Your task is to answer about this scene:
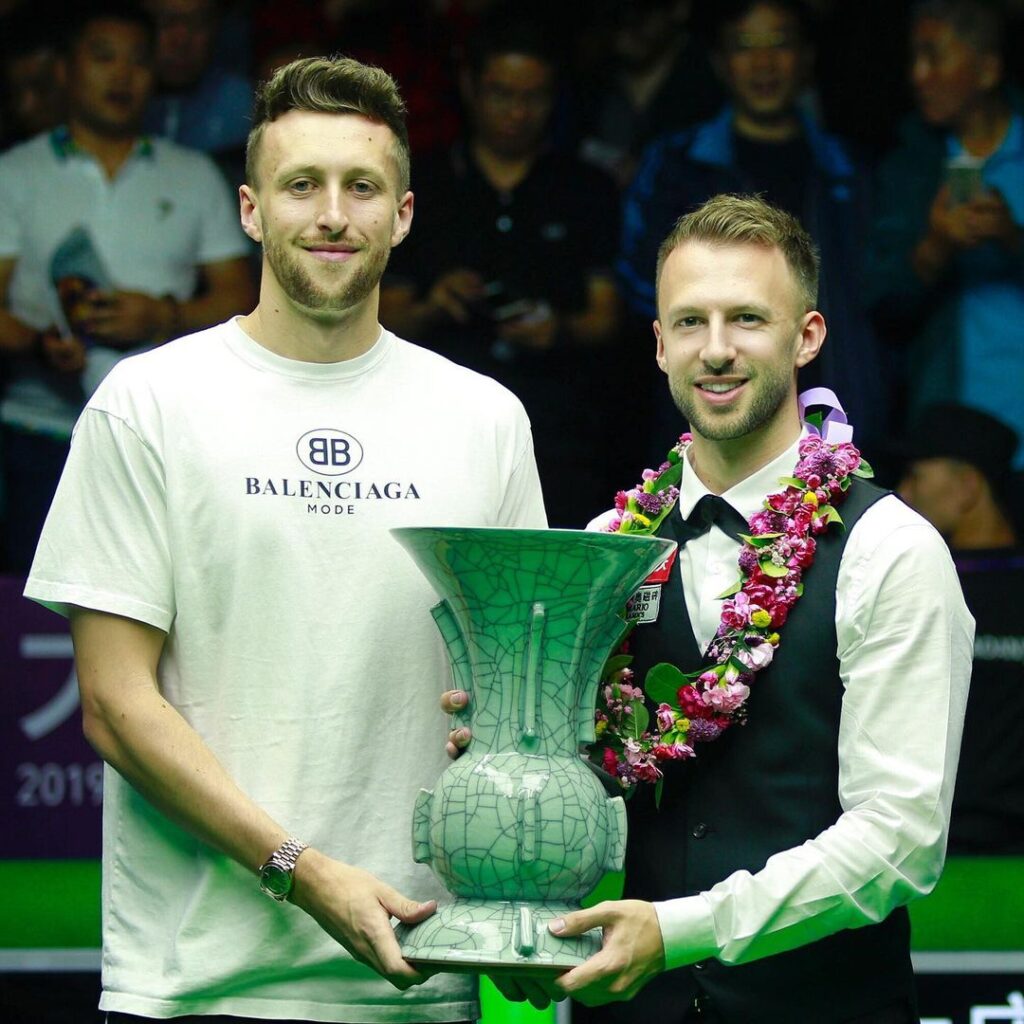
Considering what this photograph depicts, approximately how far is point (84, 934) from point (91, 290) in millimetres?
1823

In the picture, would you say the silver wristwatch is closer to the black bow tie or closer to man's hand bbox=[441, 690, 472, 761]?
man's hand bbox=[441, 690, 472, 761]

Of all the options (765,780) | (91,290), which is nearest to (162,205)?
(91,290)

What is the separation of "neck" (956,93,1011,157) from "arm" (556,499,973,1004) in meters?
3.16

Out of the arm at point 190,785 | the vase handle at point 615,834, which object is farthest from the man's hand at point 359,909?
the vase handle at point 615,834

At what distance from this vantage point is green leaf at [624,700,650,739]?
2998 mm

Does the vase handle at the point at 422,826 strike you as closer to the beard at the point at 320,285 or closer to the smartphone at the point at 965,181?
the beard at the point at 320,285

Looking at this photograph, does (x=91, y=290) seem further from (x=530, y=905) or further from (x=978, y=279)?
(x=530, y=905)

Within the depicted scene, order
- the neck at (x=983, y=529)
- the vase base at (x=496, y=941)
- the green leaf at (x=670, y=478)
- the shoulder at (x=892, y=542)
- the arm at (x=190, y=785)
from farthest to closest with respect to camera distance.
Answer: the neck at (x=983, y=529), the green leaf at (x=670, y=478), the shoulder at (x=892, y=542), the arm at (x=190, y=785), the vase base at (x=496, y=941)

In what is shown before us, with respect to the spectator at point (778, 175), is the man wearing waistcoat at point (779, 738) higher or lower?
lower

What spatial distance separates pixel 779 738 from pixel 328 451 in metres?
0.80

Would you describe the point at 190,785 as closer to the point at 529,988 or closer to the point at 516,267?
the point at 529,988

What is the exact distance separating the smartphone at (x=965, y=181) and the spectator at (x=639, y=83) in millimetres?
728

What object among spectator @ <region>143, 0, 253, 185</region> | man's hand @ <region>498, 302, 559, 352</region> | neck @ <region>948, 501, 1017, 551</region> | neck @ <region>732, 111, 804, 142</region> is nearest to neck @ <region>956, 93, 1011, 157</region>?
neck @ <region>732, 111, 804, 142</region>

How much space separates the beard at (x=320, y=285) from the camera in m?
2.96
